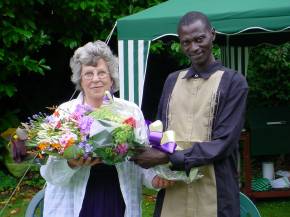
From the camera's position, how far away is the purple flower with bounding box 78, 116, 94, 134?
237cm

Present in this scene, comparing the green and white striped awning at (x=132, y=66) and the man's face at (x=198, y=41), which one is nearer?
the man's face at (x=198, y=41)

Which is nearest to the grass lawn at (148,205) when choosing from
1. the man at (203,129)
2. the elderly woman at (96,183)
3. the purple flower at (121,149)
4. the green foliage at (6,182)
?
the green foliage at (6,182)

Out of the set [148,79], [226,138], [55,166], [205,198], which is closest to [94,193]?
[55,166]

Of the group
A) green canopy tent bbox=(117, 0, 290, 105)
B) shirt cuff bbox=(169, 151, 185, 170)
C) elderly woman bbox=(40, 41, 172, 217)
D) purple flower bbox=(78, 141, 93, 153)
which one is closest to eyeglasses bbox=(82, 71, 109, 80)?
Answer: elderly woman bbox=(40, 41, 172, 217)

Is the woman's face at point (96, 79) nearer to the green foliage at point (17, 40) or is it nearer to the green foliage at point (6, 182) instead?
the green foliage at point (17, 40)

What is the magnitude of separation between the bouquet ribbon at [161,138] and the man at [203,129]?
3 cm

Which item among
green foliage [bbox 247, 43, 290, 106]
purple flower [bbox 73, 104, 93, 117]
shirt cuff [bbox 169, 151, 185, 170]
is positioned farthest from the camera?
green foliage [bbox 247, 43, 290, 106]

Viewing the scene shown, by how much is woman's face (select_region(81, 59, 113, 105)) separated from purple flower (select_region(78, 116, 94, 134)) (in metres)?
0.35

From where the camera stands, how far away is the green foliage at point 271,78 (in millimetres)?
9509

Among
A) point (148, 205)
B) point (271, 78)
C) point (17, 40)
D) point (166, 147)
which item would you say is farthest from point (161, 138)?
point (271, 78)

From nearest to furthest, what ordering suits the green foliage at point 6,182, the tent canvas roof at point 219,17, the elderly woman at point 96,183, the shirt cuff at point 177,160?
the shirt cuff at point 177,160, the elderly woman at point 96,183, the tent canvas roof at point 219,17, the green foliage at point 6,182

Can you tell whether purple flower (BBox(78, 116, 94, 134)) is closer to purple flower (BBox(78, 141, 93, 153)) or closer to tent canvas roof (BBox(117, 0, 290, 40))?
purple flower (BBox(78, 141, 93, 153))

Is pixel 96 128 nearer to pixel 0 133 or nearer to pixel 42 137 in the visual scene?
pixel 42 137

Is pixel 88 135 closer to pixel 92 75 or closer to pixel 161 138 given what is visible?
pixel 161 138
